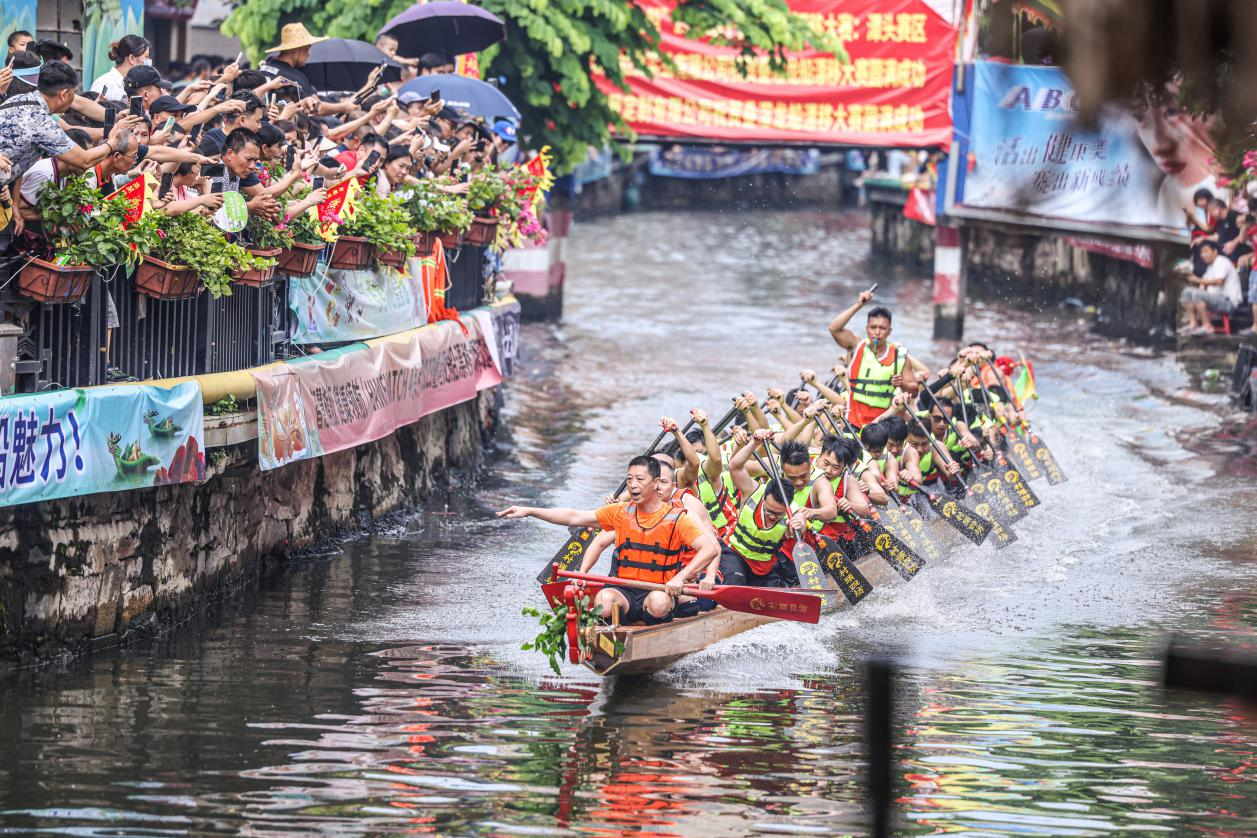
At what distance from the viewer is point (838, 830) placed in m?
7.71

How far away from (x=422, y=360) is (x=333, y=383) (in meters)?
2.22

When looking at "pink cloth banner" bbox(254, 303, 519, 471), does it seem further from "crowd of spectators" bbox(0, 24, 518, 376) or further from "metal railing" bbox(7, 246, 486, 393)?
"crowd of spectators" bbox(0, 24, 518, 376)

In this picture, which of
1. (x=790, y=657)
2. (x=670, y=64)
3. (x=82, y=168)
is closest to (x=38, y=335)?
(x=82, y=168)

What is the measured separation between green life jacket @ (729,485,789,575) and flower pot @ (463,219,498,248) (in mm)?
5987

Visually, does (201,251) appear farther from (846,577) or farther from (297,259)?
(846,577)

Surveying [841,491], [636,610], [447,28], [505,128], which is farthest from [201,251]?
[505,128]

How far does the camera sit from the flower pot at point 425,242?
15.6m

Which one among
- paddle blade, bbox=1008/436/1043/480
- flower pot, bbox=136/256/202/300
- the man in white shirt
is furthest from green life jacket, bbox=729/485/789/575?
the man in white shirt

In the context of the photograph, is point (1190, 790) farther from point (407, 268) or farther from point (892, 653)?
point (407, 268)

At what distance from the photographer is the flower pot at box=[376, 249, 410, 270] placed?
47.4 ft

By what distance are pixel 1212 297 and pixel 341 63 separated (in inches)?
484

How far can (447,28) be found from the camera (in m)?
19.6

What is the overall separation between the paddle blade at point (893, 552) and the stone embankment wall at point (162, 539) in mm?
4132

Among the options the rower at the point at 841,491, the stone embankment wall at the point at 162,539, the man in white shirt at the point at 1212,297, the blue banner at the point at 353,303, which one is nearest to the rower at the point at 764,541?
the rower at the point at 841,491
